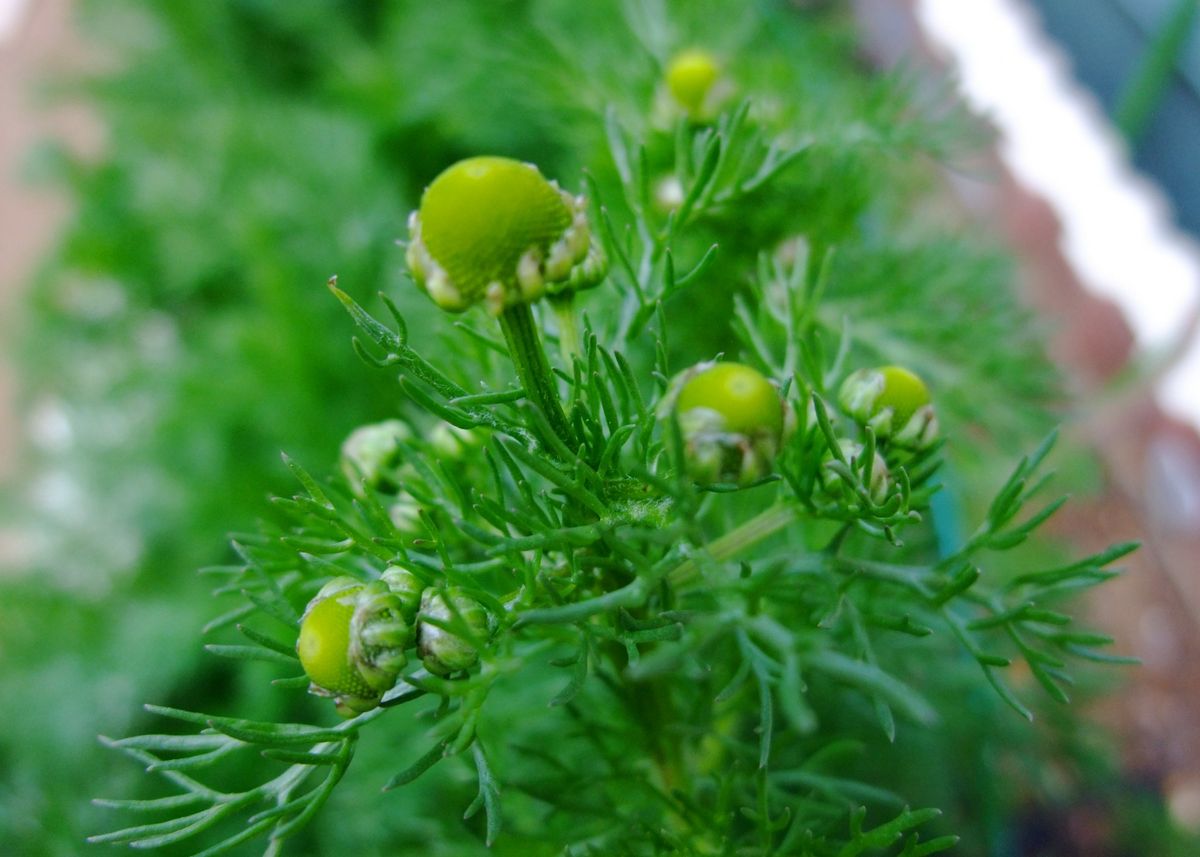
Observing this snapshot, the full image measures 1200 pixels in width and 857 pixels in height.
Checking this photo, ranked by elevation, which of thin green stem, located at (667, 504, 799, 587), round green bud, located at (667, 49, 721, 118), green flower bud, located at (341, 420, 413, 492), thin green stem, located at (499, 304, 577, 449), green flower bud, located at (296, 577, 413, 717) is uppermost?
round green bud, located at (667, 49, 721, 118)

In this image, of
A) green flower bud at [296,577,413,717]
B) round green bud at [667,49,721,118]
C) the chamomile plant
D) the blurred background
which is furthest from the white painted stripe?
green flower bud at [296,577,413,717]

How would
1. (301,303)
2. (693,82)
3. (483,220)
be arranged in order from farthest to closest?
(301,303)
(693,82)
(483,220)

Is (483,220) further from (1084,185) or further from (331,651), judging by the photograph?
(1084,185)

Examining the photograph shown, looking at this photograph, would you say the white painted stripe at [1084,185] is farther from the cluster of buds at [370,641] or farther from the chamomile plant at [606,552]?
the cluster of buds at [370,641]

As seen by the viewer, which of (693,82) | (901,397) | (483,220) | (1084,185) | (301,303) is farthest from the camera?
(1084,185)

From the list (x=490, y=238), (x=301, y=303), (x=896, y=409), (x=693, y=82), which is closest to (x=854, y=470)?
(x=896, y=409)

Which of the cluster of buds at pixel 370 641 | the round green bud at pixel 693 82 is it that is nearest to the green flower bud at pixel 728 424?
the cluster of buds at pixel 370 641

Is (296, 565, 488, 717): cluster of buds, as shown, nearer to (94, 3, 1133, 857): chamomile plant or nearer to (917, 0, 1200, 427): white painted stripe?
(94, 3, 1133, 857): chamomile plant
